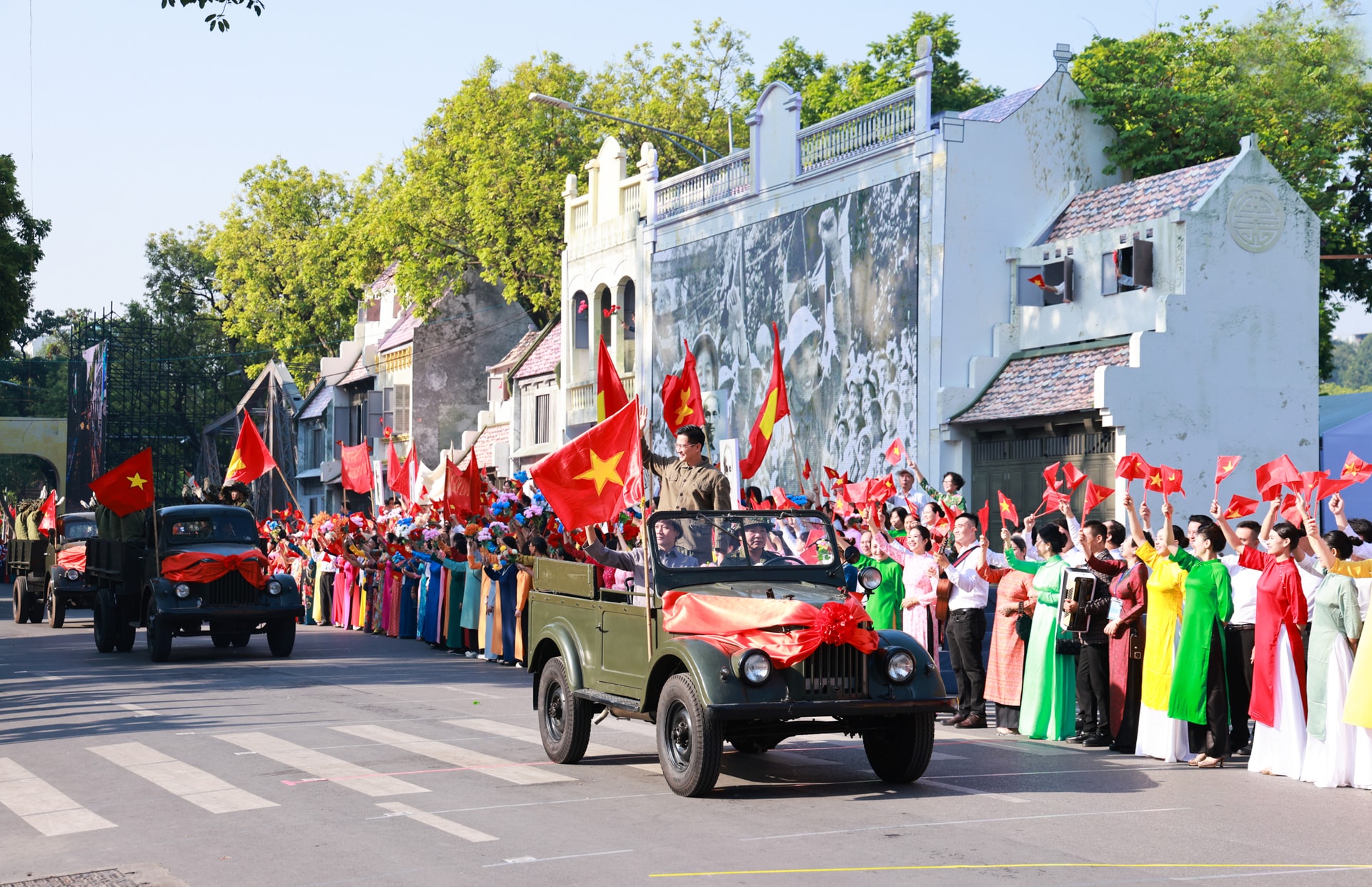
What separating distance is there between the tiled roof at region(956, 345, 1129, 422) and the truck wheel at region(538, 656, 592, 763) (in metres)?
13.4

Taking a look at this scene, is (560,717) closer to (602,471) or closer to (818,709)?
(602,471)

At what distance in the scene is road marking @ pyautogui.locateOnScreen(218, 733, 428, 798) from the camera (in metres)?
10.9

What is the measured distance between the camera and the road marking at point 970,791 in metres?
10.2

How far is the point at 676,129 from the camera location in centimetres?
4475

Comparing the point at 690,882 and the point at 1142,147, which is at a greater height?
the point at 1142,147

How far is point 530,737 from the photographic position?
45.0ft

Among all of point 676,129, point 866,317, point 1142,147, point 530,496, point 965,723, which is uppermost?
point 676,129

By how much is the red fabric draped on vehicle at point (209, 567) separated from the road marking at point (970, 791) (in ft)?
43.1

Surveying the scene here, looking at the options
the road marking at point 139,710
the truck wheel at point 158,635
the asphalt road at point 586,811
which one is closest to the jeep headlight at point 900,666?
the asphalt road at point 586,811

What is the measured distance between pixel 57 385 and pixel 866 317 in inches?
2890

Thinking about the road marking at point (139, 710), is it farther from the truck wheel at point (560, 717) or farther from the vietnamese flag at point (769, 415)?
the vietnamese flag at point (769, 415)

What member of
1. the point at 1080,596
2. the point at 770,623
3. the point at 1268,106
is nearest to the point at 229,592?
the point at 1080,596

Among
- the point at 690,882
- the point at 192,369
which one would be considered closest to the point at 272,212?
the point at 192,369

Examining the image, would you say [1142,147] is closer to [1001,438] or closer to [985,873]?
[1001,438]
